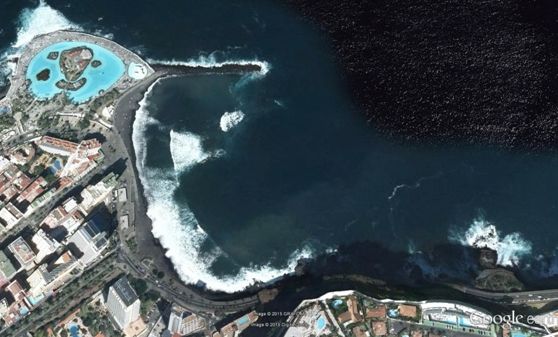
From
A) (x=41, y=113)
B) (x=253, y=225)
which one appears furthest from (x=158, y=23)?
(x=253, y=225)

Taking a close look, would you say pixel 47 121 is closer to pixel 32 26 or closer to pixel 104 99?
pixel 104 99

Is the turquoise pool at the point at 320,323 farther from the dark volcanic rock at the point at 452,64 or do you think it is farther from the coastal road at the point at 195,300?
the dark volcanic rock at the point at 452,64

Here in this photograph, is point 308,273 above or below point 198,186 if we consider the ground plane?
below

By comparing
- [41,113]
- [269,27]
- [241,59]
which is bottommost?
[41,113]

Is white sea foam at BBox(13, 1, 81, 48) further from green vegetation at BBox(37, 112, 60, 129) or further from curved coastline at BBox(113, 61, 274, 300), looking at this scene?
curved coastline at BBox(113, 61, 274, 300)

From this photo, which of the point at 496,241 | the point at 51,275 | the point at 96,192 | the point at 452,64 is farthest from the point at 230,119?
the point at 496,241

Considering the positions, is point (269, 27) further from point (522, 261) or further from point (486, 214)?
point (522, 261)

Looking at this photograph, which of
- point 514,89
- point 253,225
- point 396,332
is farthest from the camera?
point 514,89
